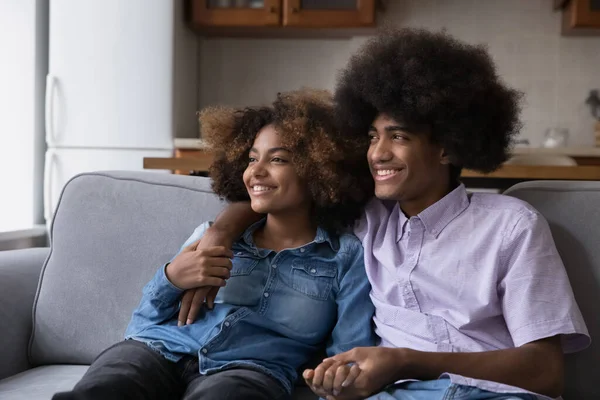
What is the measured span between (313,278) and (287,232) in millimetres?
126

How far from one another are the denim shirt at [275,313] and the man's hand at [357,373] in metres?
0.21

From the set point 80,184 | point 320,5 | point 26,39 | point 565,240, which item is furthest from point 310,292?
point 26,39

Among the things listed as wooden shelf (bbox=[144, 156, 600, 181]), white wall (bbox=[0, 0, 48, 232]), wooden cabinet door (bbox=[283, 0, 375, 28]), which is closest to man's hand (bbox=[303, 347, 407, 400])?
wooden shelf (bbox=[144, 156, 600, 181])

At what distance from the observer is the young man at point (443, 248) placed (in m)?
1.16

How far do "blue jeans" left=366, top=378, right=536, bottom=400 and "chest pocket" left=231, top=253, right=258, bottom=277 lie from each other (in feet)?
1.29

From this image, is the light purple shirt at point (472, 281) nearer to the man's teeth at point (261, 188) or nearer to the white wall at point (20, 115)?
the man's teeth at point (261, 188)

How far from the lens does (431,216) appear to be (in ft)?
4.42

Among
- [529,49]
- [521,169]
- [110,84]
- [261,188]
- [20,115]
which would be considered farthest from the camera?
[529,49]

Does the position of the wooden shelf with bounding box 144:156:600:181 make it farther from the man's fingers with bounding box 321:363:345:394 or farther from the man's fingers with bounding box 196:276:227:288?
the man's fingers with bounding box 321:363:345:394

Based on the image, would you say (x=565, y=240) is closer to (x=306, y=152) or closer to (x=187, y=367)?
(x=306, y=152)

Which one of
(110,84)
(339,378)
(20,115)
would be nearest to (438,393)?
(339,378)

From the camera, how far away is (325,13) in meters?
3.24

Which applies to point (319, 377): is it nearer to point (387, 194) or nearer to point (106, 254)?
point (387, 194)

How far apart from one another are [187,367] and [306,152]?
49 centimetres
